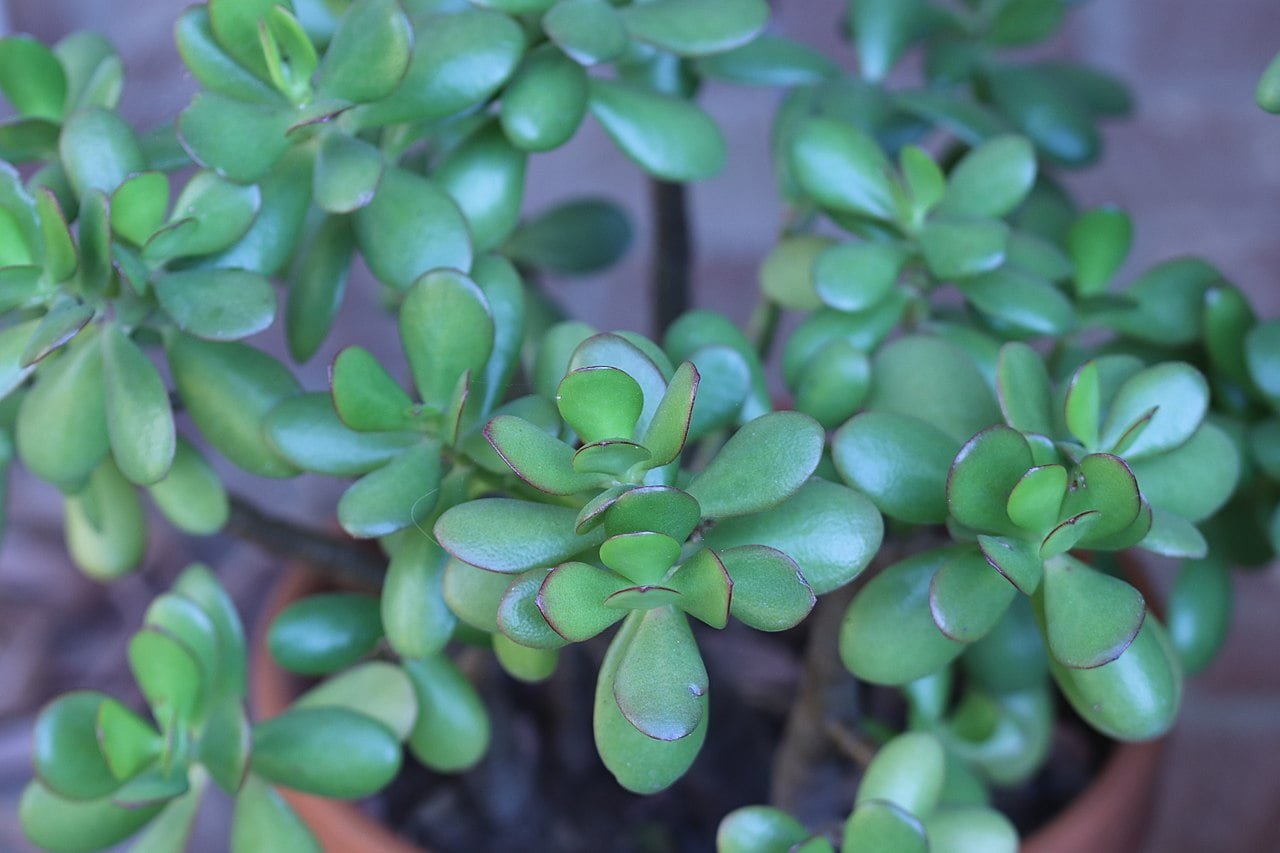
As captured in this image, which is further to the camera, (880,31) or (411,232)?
(880,31)

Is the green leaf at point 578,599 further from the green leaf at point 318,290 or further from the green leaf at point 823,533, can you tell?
the green leaf at point 318,290

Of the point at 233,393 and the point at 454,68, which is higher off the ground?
the point at 454,68

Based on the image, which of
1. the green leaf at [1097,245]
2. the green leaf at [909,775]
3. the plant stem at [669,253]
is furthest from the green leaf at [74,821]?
the green leaf at [1097,245]

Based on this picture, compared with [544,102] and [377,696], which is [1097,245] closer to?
[544,102]

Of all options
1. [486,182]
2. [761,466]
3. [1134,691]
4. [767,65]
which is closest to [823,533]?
[761,466]

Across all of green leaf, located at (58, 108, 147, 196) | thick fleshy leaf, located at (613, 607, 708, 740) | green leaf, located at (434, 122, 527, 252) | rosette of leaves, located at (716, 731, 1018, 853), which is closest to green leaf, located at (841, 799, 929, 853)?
rosette of leaves, located at (716, 731, 1018, 853)

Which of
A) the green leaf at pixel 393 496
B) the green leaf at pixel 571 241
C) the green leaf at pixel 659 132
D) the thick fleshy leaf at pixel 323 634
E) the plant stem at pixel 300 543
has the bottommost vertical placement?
the plant stem at pixel 300 543
